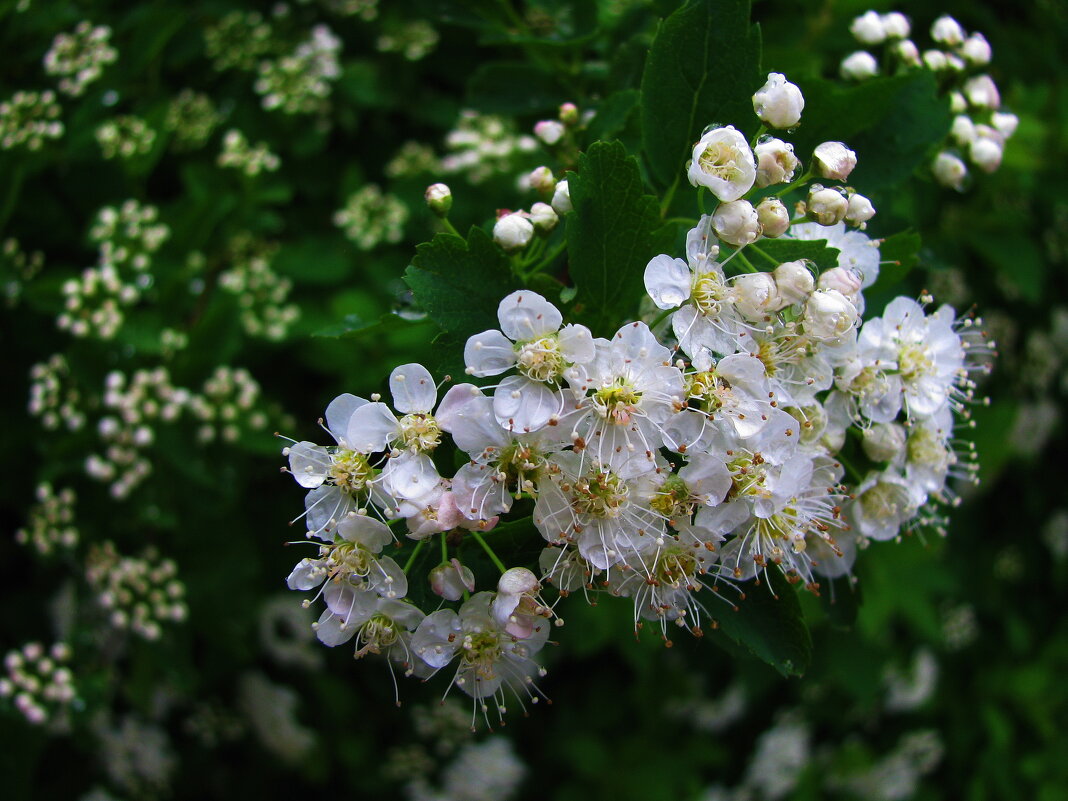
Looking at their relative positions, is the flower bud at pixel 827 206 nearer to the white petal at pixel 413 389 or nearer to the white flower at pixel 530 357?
the white flower at pixel 530 357

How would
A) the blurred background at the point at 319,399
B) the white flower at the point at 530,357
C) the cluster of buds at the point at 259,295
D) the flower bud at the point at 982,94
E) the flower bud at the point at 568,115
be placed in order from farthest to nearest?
the cluster of buds at the point at 259,295
the blurred background at the point at 319,399
the flower bud at the point at 982,94
the flower bud at the point at 568,115
the white flower at the point at 530,357

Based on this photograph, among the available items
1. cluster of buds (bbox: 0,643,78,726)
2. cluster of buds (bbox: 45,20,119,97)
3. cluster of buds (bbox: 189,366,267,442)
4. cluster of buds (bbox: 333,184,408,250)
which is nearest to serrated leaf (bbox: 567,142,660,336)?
cluster of buds (bbox: 189,366,267,442)

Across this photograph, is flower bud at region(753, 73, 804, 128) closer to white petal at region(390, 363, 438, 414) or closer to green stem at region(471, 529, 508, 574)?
white petal at region(390, 363, 438, 414)

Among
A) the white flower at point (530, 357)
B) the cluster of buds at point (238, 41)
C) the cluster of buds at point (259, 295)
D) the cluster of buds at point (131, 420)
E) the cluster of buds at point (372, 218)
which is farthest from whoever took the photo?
the cluster of buds at point (238, 41)

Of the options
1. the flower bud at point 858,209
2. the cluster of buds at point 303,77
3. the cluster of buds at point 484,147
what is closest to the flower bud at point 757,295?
the flower bud at point 858,209

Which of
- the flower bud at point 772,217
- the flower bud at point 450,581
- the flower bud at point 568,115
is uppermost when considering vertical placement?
the flower bud at point 772,217

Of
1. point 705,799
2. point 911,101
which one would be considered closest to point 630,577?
point 911,101
